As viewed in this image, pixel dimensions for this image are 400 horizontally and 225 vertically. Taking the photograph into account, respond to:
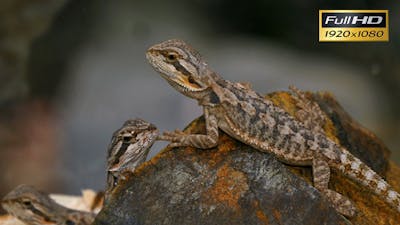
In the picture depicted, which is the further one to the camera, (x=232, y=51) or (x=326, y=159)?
(x=232, y=51)

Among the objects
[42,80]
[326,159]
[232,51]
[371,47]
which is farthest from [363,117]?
[42,80]

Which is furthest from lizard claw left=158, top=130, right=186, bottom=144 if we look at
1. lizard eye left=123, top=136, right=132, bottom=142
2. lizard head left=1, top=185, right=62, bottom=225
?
lizard head left=1, top=185, right=62, bottom=225

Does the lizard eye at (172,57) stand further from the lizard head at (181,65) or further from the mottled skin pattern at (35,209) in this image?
the mottled skin pattern at (35,209)

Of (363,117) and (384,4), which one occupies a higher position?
(384,4)

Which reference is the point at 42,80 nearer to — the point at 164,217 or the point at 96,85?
the point at 96,85

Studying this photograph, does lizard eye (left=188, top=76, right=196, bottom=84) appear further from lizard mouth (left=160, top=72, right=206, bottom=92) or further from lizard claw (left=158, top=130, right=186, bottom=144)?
lizard claw (left=158, top=130, right=186, bottom=144)

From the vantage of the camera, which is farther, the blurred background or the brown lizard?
the blurred background

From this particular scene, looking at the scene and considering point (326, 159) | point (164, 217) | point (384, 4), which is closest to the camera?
point (164, 217)
